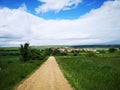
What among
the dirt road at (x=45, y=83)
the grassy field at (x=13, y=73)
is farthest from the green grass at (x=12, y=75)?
the dirt road at (x=45, y=83)

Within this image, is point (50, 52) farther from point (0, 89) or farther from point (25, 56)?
point (0, 89)

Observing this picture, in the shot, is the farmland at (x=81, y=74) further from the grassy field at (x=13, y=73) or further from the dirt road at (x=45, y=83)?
the dirt road at (x=45, y=83)

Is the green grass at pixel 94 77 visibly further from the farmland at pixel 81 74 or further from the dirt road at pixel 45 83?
the dirt road at pixel 45 83

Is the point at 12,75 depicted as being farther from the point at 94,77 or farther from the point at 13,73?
the point at 94,77

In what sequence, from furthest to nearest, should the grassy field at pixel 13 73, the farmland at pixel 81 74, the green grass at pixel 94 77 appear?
1. the grassy field at pixel 13 73
2. the farmland at pixel 81 74
3. the green grass at pixel 94 77

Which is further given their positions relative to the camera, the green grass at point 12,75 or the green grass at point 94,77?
the green grass at point 12,75

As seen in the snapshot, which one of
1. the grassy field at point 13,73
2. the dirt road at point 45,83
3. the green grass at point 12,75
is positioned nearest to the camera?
the dirt road at point 45,83

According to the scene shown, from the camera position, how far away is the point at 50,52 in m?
177

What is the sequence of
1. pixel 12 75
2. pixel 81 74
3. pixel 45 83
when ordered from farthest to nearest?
pixel 81 74, pixel 12 75, pixel 45 83

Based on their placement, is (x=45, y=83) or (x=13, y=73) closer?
(x=45, y=83)

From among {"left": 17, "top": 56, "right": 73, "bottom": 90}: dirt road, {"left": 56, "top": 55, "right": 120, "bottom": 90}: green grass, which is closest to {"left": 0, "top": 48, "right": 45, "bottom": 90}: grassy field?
{"left": 17, "top": 56, "right": 73, "bottom": 90}: dirt road

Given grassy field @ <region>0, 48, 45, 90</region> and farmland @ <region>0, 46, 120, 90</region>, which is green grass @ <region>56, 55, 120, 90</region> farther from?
grassy field @ <region>0, 48, 45, 90</region>

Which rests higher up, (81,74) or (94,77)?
(94,77)

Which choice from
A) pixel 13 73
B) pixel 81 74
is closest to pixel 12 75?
pixel 13 73
